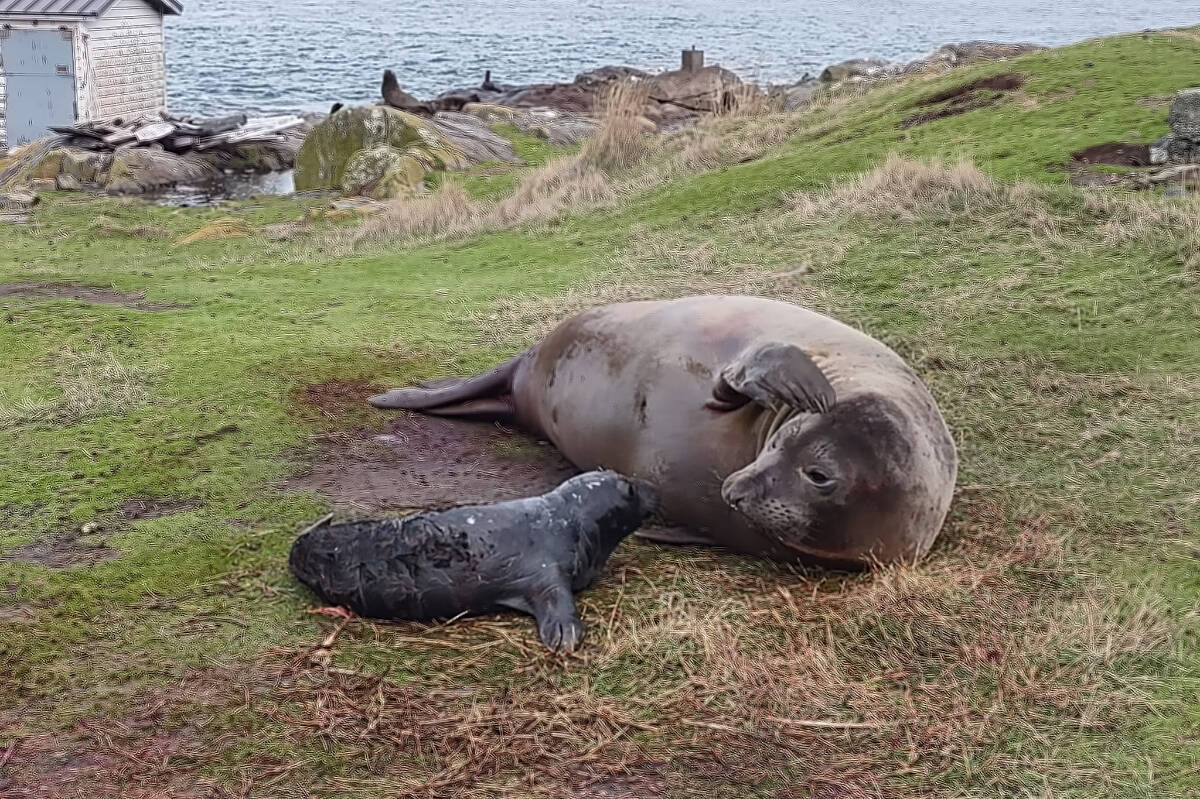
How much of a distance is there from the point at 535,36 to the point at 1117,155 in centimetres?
6393

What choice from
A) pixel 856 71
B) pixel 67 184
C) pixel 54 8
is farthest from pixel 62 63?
pixel 856 71

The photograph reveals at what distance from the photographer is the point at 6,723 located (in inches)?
142

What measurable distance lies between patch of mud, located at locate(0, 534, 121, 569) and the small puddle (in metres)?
16.0

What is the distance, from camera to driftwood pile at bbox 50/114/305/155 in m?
24.9

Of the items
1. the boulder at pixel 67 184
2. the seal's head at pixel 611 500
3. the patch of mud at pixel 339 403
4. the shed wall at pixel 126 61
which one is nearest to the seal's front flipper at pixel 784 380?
the seal's head at pixel 611 500

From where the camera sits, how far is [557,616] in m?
4.21

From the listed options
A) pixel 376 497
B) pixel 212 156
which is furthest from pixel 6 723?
pixel 212 156

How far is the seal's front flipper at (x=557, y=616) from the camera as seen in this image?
4.11 meters

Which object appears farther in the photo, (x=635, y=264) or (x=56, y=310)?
(x=635, y=264)

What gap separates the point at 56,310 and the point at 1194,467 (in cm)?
702

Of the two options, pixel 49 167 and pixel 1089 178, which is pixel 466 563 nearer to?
pixel 1089 178

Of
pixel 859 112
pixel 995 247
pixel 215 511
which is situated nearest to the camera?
pixel 215 511

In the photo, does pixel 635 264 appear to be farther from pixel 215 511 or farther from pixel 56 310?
pixel 215 511

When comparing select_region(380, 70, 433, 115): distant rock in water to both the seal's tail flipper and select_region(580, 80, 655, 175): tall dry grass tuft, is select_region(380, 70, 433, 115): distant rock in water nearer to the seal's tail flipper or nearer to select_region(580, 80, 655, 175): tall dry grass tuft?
select_region(580, 80, 655, 175): tall dry grass tuft
